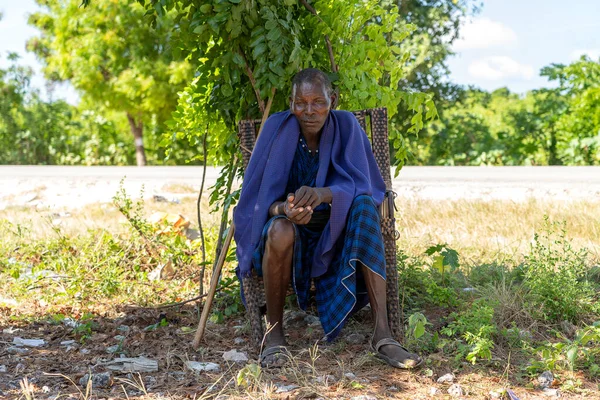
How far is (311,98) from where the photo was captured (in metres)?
3.69

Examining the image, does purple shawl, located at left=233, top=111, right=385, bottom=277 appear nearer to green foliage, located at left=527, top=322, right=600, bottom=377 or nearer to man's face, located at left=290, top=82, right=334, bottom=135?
man's face, located at left=290, top=82, right=334, bottom=135

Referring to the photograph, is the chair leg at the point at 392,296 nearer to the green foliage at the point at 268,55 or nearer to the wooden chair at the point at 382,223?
the wooden chair at the point at 382,223

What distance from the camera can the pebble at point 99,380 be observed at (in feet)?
10.6

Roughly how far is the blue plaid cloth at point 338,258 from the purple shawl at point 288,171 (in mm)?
65

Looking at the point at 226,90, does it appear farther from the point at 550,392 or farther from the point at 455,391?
the point at 550,392

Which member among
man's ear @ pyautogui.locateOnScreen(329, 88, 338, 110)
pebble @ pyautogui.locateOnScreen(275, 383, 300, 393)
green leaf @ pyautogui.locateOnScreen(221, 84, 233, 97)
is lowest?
pebble @ pyautogui.locateOnScreen(275, 383, 300, 393)

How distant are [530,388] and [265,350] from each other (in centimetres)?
124

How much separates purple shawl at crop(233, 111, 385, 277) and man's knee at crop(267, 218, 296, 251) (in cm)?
14

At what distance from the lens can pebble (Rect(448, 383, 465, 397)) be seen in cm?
307

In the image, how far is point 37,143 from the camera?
1762 cm

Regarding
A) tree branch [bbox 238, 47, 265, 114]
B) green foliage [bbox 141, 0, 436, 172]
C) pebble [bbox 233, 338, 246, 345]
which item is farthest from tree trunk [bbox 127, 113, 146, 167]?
pebble [bbox 233, 338, 246, 345]

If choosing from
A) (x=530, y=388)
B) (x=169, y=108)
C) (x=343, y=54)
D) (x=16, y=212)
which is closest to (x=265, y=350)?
(x=530, y=388)

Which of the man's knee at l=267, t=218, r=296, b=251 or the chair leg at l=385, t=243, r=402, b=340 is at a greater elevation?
the man's knee at l=267, t=218, r=296, b=251

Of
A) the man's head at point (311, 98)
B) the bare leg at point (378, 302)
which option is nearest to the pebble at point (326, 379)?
the bare leg at point (378, 302)
